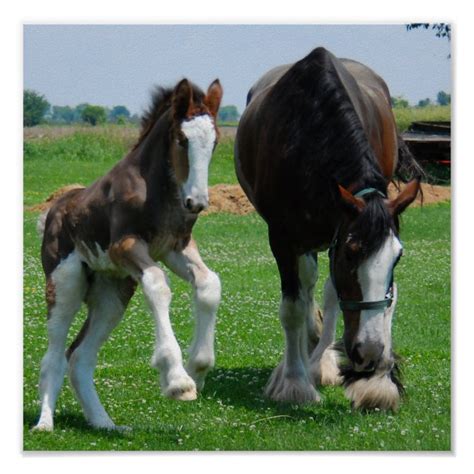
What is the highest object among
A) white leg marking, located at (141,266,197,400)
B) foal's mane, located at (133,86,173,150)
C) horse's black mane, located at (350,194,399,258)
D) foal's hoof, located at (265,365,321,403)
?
foal's mane, located at (133,86,173,150)

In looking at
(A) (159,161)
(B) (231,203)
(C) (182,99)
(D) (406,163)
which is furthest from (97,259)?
(B) (231,203)

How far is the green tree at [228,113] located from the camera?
827 cm

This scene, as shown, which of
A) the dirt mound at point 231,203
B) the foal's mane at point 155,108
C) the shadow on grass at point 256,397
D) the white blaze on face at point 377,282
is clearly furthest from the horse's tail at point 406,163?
the dirt mound at point 231,203

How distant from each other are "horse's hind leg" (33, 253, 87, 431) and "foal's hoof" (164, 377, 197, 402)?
2.91ft

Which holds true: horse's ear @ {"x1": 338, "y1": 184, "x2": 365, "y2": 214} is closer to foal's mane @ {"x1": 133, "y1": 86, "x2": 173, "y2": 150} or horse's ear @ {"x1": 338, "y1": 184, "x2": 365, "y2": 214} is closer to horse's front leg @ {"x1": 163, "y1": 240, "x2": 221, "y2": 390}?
horse's front leg @ {"x1": 163, "y1": 240, "x2": 221, "y2": 390}

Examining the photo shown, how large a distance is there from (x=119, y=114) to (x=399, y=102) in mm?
2129

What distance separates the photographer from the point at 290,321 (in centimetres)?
771

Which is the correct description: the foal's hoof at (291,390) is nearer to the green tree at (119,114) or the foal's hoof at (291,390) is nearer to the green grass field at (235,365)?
the green grass field at (235,365)

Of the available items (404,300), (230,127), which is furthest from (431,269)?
(230,127)

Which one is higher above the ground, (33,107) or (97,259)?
(33,107)

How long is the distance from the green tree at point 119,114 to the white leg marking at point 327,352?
1896 millimetres

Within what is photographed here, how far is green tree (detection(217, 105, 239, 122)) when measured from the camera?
27.1 feet

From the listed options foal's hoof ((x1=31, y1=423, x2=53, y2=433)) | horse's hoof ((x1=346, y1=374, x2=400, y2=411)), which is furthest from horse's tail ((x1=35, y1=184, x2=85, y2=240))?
horse's hoof ((x1=346, y1=374, x2=400, y2=411))

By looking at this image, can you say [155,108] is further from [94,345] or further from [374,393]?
[374,393]
